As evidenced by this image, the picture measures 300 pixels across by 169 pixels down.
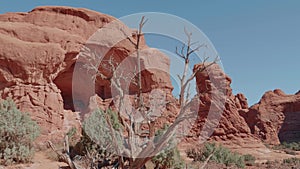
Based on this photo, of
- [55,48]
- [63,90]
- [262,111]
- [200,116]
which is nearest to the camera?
[55,48]

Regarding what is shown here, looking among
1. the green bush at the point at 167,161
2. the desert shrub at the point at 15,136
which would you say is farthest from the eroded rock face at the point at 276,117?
the desert shrub at the point at 15,136

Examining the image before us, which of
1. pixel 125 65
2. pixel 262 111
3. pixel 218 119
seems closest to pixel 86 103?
pixel 125 65

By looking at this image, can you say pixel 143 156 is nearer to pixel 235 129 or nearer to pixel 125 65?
pixel 125 65

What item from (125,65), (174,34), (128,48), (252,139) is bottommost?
(252,139)

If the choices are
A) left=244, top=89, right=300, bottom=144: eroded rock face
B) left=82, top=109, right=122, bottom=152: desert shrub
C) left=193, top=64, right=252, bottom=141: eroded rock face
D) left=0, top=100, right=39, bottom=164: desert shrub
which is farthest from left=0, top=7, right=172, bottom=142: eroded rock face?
left=244, top=89, right=300, bottom=144: eroded rock face

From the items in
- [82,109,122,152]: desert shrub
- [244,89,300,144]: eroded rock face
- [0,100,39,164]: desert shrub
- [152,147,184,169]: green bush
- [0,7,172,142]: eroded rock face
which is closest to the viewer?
[0,100,39,164]: desert shrub

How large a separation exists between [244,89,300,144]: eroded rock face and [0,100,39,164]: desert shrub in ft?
96.3

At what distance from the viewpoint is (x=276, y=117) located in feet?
133

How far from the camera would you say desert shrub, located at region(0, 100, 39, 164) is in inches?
Answer: 402

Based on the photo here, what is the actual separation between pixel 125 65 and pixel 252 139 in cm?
1357

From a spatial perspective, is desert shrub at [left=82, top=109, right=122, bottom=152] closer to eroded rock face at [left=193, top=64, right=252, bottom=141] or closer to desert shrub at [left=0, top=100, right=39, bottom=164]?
desert shrub at [left=0, top=100, right=39, bottom=164]

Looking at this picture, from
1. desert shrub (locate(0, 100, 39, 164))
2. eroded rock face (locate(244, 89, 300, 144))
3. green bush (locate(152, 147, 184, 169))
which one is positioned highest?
eroded rock face (locate(244, 89, 300, 144))

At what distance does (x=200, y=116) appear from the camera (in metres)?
25.0

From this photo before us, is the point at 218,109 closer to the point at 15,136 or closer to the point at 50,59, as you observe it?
the point at 50,59
